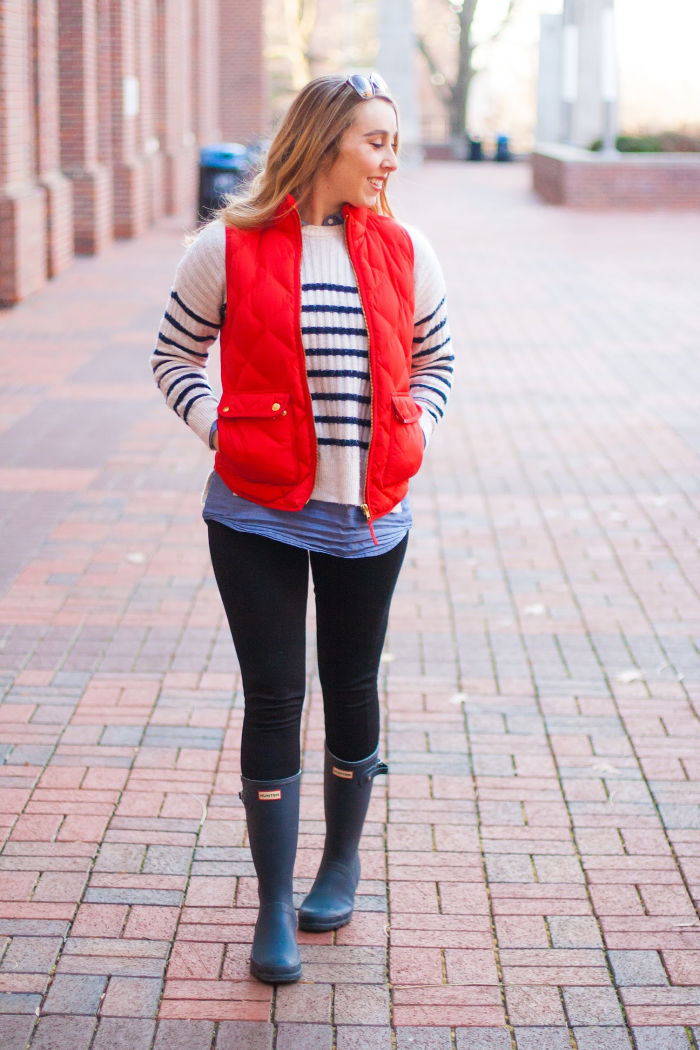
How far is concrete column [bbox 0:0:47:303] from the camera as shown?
12836mm

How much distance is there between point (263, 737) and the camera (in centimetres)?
289

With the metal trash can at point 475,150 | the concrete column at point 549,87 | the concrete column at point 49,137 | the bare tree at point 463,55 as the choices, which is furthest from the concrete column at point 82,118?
the bare tree at point 463,55

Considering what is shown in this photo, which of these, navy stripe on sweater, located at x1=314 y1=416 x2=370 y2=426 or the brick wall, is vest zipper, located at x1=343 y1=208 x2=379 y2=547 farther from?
the brick wall

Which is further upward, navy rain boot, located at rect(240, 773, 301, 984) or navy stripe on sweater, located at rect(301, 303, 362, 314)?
navy stripe on sweater, located at rect(301, 303, 362, 314)

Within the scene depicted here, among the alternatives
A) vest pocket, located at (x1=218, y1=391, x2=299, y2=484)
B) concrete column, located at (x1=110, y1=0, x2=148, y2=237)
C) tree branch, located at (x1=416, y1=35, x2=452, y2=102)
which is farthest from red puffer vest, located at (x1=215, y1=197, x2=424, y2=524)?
tree branch, located at (x1=416, y1=35, x2=452, y2=102)

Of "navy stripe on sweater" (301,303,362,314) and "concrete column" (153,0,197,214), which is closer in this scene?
"navy stripe on sweater" (301,303,362,314)

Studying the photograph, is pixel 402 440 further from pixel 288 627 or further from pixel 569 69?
pixel 569 69

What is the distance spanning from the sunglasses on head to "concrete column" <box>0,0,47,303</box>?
426 inches

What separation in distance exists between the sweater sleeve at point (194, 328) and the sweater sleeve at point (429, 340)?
0.41 m

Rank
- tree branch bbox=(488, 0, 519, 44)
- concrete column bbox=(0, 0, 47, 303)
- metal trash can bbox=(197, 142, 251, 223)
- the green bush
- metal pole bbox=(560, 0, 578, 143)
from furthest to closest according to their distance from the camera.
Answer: tree branch bbox=(488, 0, 519, 44) < metal pole bbox=(560, 0, 578, 143) < the green bush < metal trash can bbox=(197, 142, 251, 223) < concrete column bbox=(0, 0, 47, 303)

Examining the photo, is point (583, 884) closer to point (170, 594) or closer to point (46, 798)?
point (46, 798)

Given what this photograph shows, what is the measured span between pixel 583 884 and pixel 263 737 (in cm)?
98

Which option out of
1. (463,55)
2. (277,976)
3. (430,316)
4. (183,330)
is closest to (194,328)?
(183,330)

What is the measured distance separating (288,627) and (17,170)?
456 inches
